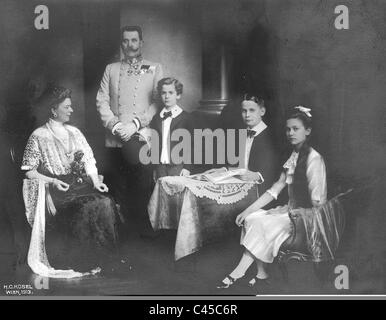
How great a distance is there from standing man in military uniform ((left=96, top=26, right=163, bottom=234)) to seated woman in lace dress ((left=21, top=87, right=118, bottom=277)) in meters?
0.19

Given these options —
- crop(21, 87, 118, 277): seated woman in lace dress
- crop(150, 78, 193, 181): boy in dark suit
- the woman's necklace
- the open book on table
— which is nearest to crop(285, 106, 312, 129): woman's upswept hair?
the open book on table

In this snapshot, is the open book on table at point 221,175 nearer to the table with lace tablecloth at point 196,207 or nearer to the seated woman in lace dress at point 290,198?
the table with lace tablecloth at point 196,207

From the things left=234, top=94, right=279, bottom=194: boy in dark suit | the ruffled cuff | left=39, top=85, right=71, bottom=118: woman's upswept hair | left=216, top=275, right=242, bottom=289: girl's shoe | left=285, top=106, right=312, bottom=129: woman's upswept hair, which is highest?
left=39, top=85, right=71, bottom=118: woman's upswept hair

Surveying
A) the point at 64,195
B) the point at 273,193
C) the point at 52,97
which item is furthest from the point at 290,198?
the point at 52,97

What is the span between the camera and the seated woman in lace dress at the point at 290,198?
7809mm

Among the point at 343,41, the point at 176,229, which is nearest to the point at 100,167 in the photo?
the point at 176,229

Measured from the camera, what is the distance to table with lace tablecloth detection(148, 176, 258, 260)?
782 cm

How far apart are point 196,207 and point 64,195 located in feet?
3.50

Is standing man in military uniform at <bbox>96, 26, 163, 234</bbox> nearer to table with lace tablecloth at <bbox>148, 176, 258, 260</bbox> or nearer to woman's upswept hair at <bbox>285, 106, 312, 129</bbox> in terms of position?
table with lace tablecloth at <bbox>148, 176, 258, 260</bbox>

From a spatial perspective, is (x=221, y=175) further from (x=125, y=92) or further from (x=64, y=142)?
(x=64, y=142)

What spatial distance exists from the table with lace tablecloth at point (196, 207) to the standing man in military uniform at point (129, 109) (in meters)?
0.15

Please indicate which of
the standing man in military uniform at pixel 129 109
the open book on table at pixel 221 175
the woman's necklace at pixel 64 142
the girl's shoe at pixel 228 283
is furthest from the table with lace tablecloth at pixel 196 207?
the woman's necklace at pixel 64 142
